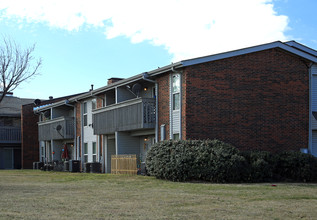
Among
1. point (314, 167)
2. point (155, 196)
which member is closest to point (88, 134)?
point (314, 167)

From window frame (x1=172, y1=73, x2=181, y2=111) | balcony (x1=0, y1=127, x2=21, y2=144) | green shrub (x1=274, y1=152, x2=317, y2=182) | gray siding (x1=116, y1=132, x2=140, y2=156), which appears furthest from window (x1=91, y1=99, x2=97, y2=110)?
green shrub (x1=274, y1=152, x2=317, y2=182)

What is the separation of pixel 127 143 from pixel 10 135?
827 inches

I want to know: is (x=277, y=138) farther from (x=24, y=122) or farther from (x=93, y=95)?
(x=24, y=122)

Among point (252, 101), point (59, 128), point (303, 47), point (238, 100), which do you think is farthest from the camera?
point (59, 128)

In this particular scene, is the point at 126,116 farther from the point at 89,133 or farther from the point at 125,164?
the point at 89,133

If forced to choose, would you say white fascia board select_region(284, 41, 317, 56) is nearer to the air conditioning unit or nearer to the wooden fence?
the wooden fence

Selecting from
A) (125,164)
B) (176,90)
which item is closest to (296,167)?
(176,90)

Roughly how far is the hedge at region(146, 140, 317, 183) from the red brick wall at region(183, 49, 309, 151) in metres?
2.61

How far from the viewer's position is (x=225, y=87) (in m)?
22.1

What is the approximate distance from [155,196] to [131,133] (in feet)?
48.8

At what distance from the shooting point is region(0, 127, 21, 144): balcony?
44.6 metres

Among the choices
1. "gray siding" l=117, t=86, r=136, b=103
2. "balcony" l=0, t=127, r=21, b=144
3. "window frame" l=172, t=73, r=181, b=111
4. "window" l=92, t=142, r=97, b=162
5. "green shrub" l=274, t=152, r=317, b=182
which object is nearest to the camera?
"green shrub" l=274, t=152, r=317, b=182

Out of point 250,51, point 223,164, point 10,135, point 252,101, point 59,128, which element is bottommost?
point 223,164

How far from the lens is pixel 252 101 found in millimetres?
22578
